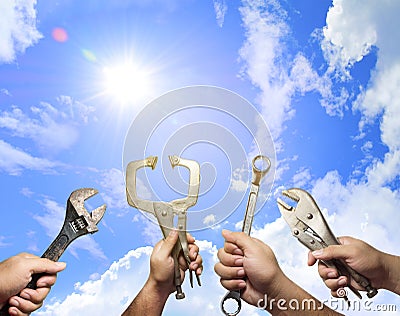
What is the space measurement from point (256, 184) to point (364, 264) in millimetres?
641

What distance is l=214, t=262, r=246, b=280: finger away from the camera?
2.62 metres

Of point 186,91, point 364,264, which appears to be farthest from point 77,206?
point 364,264

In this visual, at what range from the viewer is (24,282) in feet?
8.04

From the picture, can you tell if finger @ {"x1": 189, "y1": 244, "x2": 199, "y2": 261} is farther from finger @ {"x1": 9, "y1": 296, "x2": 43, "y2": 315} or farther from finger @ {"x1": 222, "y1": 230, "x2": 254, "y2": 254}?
finger @ {"x1": 9, "y1": 296, "x2": 43, "y2": 315}

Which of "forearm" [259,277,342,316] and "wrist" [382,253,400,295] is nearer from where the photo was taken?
"forearm" [259,277,342,316]

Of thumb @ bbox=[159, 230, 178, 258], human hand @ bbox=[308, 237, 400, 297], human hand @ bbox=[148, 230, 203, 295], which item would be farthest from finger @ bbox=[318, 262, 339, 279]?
thumb @ bbox=[159, 230, 178, 258]

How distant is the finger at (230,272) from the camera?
2619mm

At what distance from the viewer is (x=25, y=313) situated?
2.50 metres

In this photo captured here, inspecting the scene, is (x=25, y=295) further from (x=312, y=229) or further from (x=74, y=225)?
(x=312, y=229)

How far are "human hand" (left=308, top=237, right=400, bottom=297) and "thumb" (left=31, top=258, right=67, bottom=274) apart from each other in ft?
3.89

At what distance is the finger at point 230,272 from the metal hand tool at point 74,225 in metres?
0.63

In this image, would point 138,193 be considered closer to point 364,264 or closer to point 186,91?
point 186,91

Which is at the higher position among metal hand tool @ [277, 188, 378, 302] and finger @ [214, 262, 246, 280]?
metal hand tool @ [277, 188, 378, 302]

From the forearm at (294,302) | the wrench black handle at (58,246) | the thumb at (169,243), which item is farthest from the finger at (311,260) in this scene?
the wrench black handle at (58,246)
